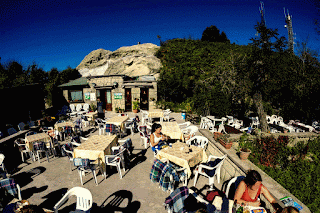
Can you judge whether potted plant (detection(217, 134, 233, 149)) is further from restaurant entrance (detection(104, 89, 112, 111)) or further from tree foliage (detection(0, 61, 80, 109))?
tree foliage (detection(0, 61, 80, 109))

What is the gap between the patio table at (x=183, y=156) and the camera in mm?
4145

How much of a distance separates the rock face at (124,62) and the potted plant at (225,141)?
15281 millimetres

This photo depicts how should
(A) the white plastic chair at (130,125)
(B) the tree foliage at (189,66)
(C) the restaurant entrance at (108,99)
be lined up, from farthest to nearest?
(C) the restaurant entrance at (108,99) < (B) the tree foliage at (189,66) < (A) the white plastic chair at (130,125)

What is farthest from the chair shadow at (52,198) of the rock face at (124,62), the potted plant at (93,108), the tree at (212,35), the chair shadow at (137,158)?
the tree at (212,35)

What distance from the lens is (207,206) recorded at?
2.70 metres

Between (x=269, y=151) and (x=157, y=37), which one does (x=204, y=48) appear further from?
(x=269, y=151)

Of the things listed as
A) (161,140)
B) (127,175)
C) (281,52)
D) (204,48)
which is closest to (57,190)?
(127,175)

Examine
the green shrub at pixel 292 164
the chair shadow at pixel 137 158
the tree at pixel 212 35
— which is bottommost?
the chair shadow at pixel 137 158

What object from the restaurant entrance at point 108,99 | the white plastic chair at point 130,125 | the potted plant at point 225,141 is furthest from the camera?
the restaurant entrance at point 108,99

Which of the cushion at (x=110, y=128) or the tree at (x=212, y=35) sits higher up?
the tree at (x=212, y=35)

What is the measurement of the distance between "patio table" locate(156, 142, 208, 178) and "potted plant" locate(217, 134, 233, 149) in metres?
0.88

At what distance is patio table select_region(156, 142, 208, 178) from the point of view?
414 cm

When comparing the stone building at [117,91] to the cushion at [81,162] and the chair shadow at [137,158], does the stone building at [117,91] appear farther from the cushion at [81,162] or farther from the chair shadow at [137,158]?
the cushion at [81,162]

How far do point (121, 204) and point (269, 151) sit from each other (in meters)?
4.36
